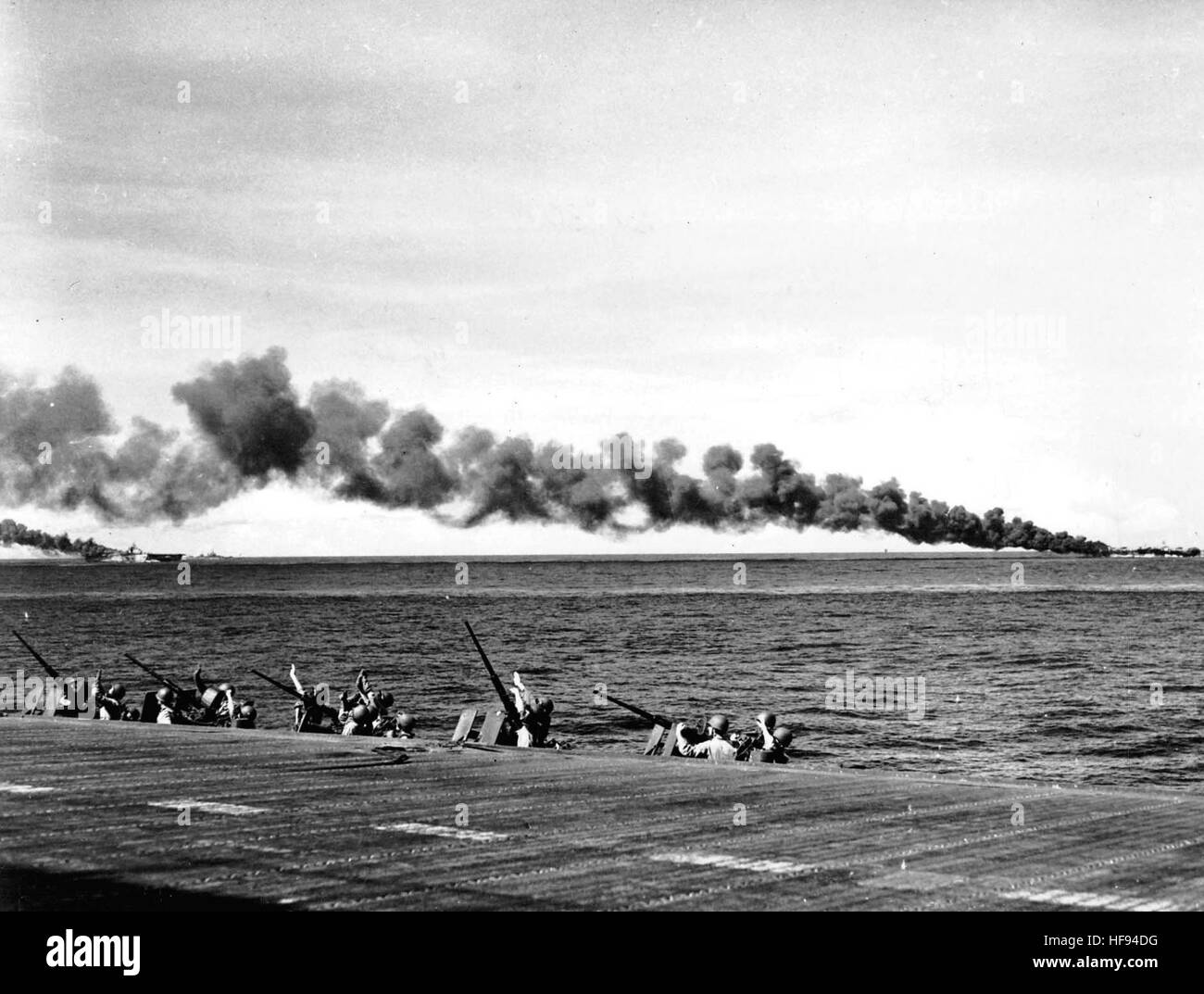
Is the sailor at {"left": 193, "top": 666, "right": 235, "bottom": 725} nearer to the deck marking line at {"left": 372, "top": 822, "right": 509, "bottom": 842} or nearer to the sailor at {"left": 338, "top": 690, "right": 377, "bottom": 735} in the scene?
the sailor at {"left": 338, "top": 690, "right": 377, "bottom": 735}

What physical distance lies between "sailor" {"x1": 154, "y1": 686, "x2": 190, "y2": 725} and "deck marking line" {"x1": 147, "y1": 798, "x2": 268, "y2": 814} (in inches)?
602

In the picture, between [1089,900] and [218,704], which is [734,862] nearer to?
[1089,900]

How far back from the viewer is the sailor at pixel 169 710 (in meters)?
31.4

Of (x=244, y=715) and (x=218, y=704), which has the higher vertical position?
(x=218, y=704)

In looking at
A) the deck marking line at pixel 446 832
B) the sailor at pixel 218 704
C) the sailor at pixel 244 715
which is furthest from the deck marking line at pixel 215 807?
the sailor at pixel 244 715

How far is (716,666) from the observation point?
84.2 m

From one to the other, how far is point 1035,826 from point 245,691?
206 feet

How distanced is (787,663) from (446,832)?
75.6 metres

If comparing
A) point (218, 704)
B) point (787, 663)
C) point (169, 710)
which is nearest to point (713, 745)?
point (169, 710)

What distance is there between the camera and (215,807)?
1617 cm

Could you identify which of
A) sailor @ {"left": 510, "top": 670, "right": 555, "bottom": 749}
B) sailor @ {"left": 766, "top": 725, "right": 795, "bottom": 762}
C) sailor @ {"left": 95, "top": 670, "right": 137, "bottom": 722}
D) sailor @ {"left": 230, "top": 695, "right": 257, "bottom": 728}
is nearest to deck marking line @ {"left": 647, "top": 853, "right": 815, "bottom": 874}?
sailor @ {"left": 766, "top": 725, "right": 795, "bottom": 762}

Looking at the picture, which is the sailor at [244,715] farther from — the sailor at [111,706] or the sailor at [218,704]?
the sailor at [111,706]

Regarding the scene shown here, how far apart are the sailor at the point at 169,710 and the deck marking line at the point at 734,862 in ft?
69.2
